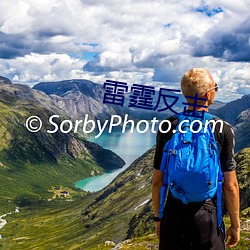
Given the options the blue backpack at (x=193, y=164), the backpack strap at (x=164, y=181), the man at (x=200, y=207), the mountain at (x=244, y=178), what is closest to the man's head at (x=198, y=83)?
the man at (x=200, y=207)

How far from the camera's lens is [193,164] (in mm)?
9586

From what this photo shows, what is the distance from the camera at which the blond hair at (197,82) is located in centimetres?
1044

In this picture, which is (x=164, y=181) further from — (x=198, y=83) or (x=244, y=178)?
(x=244, y=178)

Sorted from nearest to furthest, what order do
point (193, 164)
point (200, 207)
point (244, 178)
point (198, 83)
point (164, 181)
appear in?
point (193, 164) → point (200, 207) → point (198, 83) → point (164, 181) → point (244, 178)

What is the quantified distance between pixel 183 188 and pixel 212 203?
104 cm

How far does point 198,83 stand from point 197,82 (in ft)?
0.13

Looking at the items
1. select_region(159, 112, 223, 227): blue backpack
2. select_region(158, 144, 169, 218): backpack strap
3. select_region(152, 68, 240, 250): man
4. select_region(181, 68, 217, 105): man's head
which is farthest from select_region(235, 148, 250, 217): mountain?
select_region(159, 112, 223, 227): blue backpack

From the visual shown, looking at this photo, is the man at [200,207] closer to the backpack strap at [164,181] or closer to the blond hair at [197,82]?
the blond hair at [197,82]

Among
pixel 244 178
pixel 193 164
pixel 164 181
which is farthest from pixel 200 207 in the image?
pixel 244 178

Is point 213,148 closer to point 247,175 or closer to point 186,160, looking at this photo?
point 186,160

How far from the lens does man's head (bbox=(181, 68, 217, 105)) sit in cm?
1045

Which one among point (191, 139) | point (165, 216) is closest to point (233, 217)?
point (165, 216)

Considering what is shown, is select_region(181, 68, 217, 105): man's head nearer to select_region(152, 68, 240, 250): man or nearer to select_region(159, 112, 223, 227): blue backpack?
select_region(152, 68, 240, 250): man

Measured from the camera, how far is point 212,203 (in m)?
10.2
